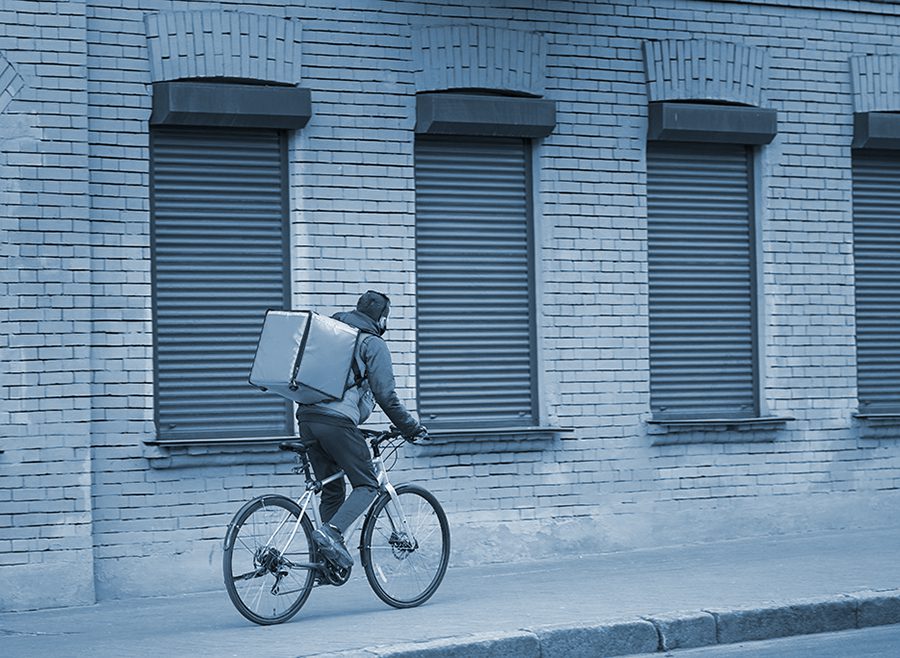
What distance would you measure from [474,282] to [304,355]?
11.0ft

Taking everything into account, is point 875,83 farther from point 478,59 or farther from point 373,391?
point 373,391

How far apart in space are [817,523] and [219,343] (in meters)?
5.00


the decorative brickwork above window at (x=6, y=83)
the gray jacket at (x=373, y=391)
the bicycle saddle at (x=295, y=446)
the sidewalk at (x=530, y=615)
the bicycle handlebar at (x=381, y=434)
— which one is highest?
the decorative brickwork above window at (x=6, y=83)

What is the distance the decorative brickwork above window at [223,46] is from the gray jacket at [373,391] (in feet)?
8.52

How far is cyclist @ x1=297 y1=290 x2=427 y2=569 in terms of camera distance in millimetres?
9781

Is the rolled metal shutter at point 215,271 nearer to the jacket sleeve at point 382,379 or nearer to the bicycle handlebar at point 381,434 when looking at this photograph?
the bicycle handlebar at point 381,434

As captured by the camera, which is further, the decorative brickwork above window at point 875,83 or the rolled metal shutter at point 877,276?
the rolled metal shutter at point 877,276

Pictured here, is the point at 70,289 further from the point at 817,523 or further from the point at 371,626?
the point at 817,523

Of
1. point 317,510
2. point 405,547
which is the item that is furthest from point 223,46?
point 405,547

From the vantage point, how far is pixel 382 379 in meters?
9.79

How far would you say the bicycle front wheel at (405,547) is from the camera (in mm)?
10070

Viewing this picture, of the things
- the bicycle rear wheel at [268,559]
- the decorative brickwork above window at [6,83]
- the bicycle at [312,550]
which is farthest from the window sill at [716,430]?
the decorative brickwork above window at [6,83]

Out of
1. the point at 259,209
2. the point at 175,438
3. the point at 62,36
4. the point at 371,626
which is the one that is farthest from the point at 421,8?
the point at 371,626

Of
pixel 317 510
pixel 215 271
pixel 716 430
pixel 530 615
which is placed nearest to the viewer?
pixel 530 615
